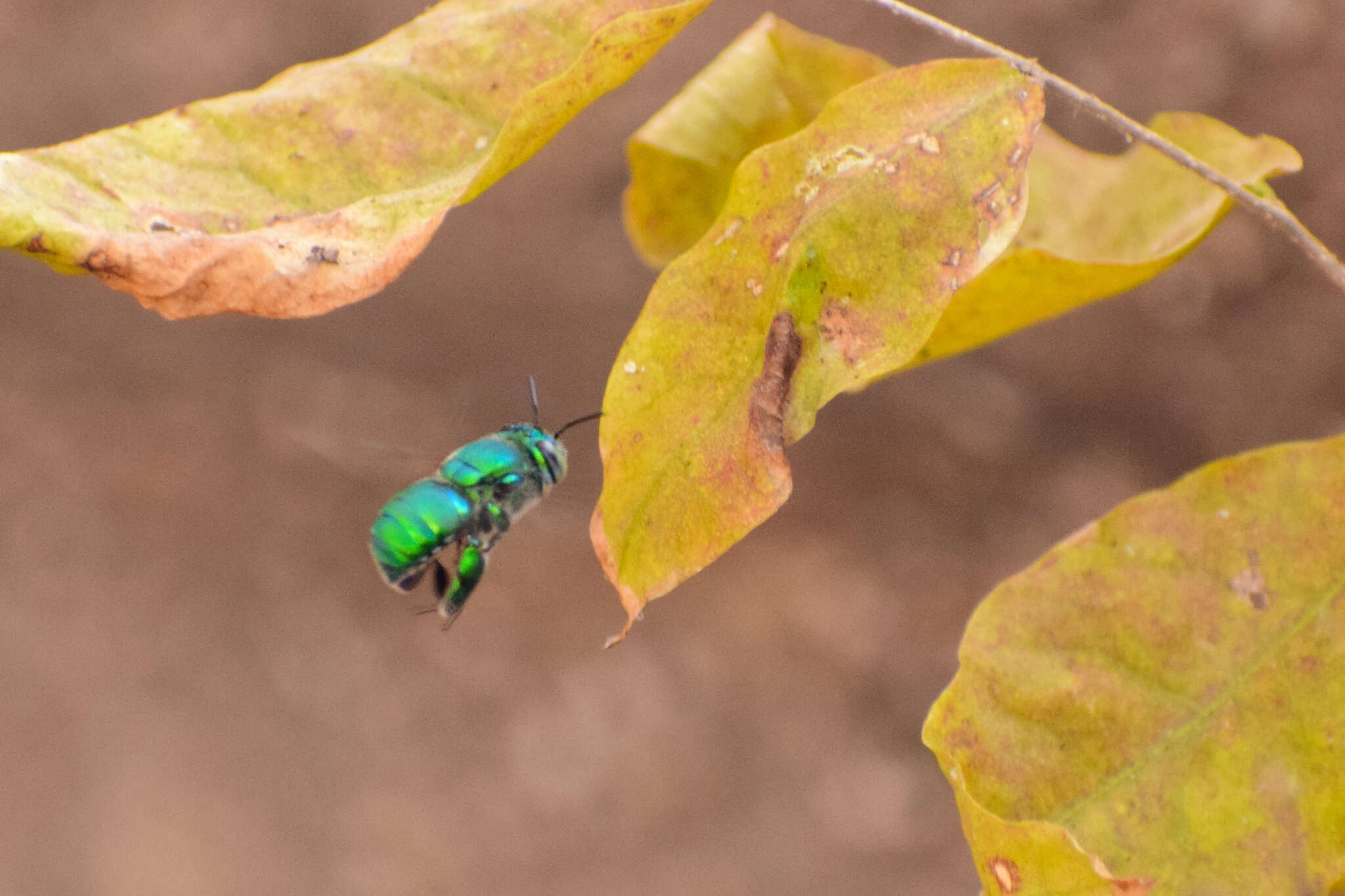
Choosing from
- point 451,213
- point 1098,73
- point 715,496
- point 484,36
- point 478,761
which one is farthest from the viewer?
point 478,761

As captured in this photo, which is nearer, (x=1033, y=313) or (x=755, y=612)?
(x=1033, y=313)

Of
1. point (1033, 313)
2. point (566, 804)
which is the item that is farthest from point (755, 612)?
point (1033, 313)

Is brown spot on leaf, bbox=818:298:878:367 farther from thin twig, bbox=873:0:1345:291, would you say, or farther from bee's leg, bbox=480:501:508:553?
bee's leg, bbox=480:501:508:553

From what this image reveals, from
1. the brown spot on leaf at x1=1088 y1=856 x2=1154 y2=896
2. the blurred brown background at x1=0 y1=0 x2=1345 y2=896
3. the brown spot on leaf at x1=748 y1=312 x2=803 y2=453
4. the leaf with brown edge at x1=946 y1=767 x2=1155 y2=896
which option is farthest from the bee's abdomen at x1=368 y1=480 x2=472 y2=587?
the blurred brown background at x1=0 y1=0 x2=1345 y2=896

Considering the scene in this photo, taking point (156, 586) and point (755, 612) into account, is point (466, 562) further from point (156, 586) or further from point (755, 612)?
point (156, 586)

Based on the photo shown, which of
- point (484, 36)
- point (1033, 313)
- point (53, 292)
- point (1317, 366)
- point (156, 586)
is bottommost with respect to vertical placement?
point (156, 586)

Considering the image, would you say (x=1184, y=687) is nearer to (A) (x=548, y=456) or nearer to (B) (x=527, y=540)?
(A) (x=548, y=456)

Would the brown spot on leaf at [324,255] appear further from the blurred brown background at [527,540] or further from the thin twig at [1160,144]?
the blurred brown background at [527,540]

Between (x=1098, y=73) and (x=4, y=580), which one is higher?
(x=1098, y=73)

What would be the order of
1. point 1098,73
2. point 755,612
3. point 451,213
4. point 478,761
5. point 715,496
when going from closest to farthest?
point 715,496 → point 1098,73 → point 451,213 → point 755,612 → point 478,761
